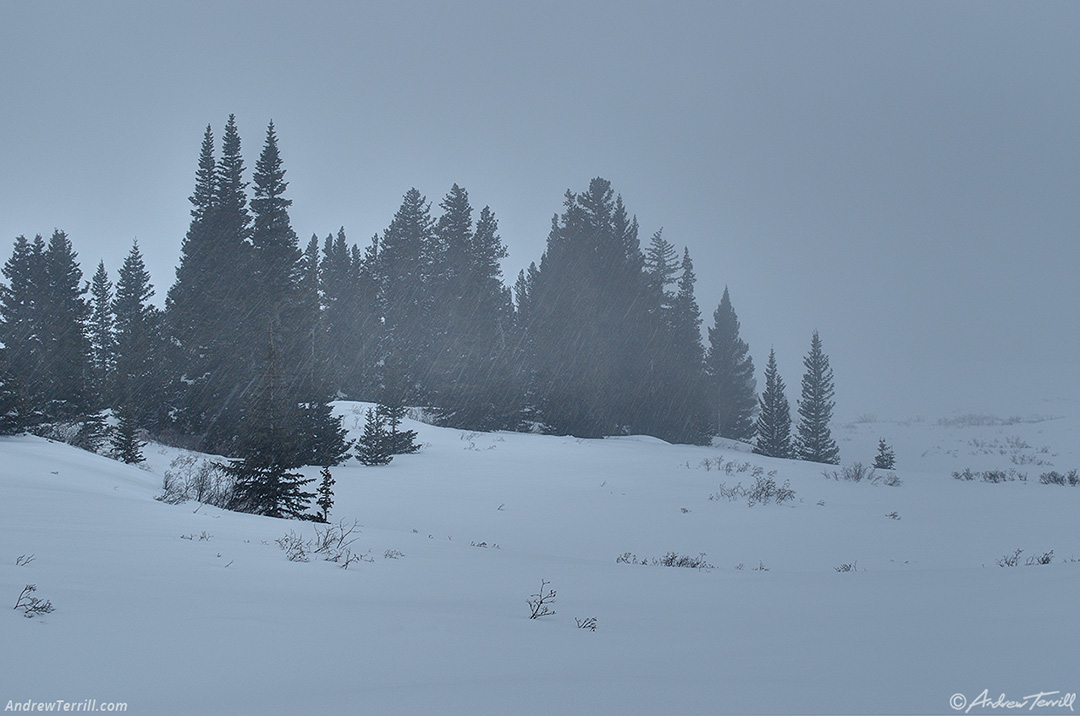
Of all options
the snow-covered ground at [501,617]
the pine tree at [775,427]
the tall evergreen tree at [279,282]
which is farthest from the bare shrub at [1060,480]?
the pine tree at [775,427]

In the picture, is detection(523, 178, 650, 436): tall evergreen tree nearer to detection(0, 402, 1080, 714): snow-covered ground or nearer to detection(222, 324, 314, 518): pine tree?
detection(0, 402, 1080, 714): snow-covered ground

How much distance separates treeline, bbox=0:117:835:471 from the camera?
2481cm

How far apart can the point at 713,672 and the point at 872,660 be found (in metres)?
0.94

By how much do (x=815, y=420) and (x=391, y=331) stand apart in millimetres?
31587

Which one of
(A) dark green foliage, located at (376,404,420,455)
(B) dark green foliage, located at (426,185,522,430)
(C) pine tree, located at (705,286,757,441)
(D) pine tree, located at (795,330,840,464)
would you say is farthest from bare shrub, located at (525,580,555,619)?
(C) pine tree, located at (705,286,757,441)

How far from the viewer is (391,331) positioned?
3712 centimetres

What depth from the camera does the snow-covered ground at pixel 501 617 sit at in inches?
90.4

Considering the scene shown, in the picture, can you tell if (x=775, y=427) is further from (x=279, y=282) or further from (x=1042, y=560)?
(x=1042, y=560)

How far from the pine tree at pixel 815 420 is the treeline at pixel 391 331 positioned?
0.79 ft

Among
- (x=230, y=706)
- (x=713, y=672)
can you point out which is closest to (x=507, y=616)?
(x=713, y=672)

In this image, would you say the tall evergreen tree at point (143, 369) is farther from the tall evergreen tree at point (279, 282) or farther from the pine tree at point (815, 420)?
the pine tree at point (815, 420)

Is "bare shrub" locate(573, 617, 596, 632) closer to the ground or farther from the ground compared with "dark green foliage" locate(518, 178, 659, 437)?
closer to the ground

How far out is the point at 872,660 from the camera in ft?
9.67

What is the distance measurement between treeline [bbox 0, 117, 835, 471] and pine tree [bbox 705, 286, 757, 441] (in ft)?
0.52
